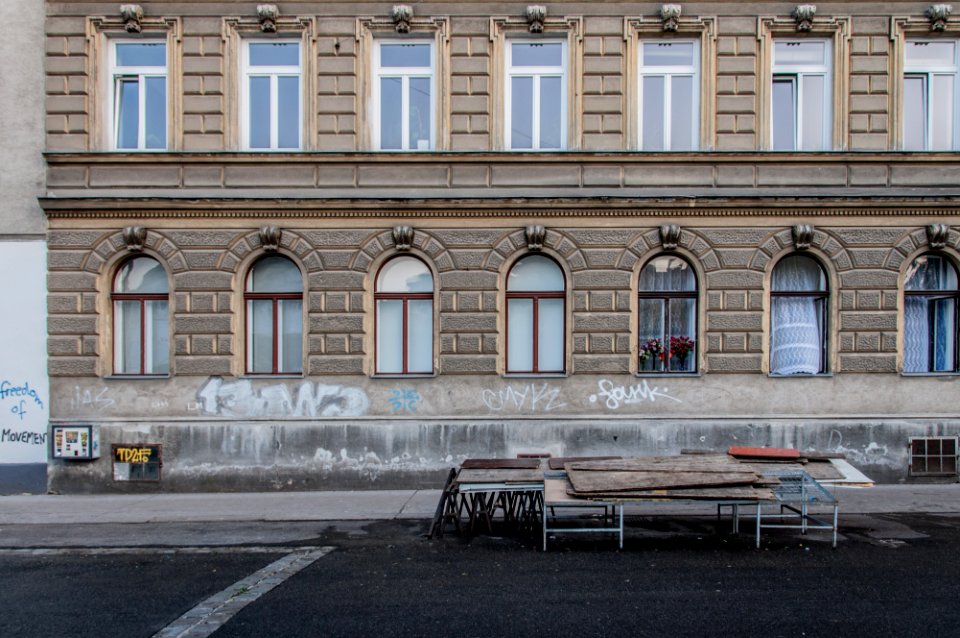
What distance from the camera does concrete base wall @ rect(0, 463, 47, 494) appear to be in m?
12.4

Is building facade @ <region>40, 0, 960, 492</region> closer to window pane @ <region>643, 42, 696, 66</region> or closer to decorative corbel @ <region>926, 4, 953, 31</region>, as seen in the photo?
decorative corbel @ <region>926, 4, 953, 31</region>

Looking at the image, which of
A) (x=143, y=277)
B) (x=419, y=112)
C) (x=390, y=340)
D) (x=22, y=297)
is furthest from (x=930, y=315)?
(x=22, y=297)

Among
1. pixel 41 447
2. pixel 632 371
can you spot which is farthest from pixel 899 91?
pixel 41 447

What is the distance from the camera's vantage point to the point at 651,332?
1273 centimetres

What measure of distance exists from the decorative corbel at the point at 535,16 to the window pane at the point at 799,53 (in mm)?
4213

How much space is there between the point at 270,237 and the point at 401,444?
422 centimetres

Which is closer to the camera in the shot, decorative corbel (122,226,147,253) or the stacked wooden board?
the stacked wooden board

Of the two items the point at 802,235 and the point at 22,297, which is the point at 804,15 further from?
the point at 22,297

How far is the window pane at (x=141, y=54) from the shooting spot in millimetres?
12836

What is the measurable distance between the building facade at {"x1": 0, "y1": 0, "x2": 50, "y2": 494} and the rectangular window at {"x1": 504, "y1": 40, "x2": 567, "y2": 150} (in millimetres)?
8299

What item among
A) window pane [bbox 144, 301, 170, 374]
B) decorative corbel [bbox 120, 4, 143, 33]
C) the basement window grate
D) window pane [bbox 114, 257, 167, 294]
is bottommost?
the basement window grate

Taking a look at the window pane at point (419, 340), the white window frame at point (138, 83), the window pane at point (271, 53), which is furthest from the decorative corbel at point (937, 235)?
the white window frame at point (138, 83)

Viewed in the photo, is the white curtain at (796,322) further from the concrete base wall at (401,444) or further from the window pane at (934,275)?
the window pane at (934,275)

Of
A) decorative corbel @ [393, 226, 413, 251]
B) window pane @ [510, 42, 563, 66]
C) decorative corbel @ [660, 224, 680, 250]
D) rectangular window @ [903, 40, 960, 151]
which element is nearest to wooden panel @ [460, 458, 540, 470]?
decorative corbel @ [393, 226, 413, 251]
